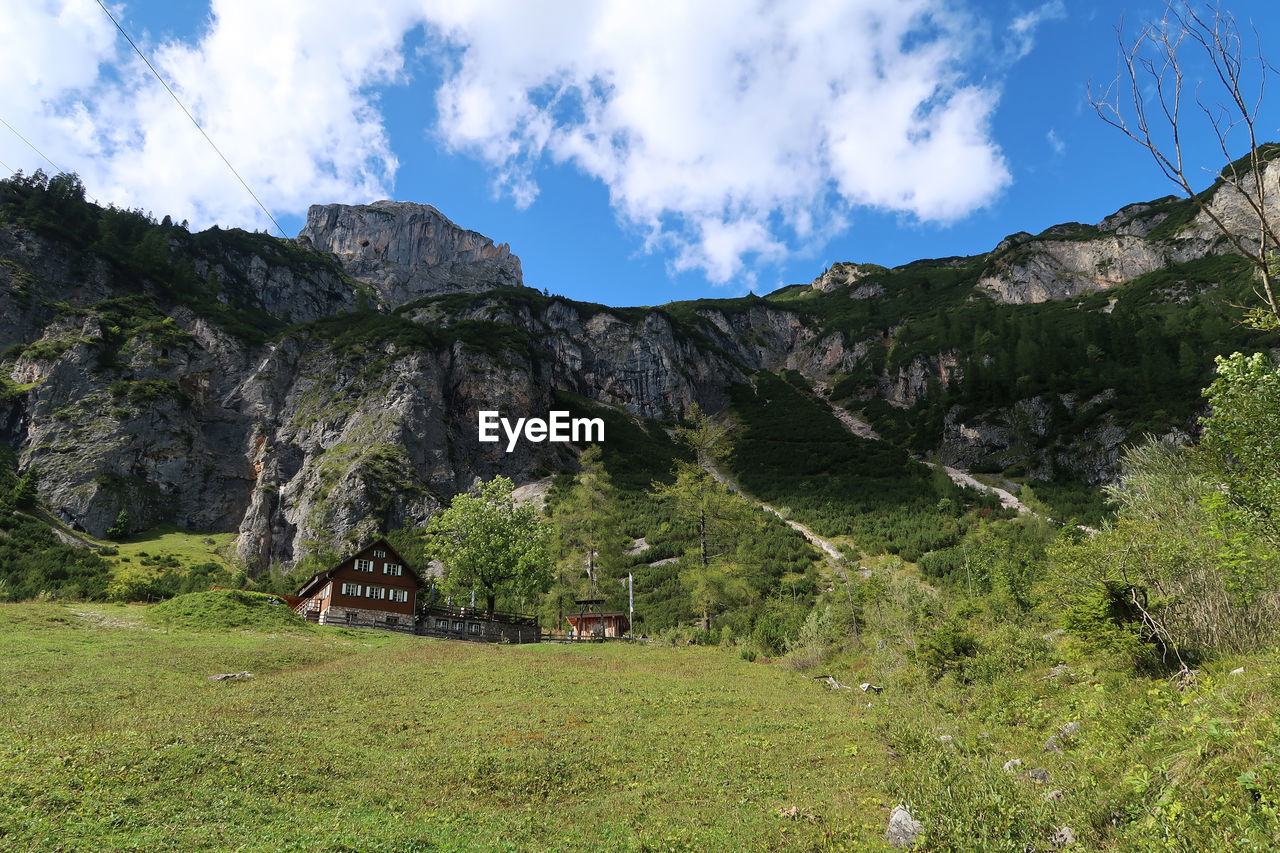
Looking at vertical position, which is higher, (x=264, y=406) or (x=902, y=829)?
(x=264, y=406)

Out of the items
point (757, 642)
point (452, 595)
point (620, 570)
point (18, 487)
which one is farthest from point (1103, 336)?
point (18, 487)

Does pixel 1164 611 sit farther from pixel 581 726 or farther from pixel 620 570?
pixel 620 570

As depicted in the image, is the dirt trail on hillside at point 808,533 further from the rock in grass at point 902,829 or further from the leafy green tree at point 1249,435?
the rock in grass at point 902,829

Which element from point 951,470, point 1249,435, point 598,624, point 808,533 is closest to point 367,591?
point 598,624

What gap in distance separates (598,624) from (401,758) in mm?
42007

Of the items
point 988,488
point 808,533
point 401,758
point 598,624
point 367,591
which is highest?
point 988,488

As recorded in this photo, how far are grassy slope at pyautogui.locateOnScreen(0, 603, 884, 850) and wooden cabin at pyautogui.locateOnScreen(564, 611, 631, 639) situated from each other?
1152 inches

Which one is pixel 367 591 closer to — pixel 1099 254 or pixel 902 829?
pixel 902 829

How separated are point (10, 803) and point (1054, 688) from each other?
19.3 meters

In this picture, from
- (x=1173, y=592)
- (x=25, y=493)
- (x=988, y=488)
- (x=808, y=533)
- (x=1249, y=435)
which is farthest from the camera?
(x=988, y=488)

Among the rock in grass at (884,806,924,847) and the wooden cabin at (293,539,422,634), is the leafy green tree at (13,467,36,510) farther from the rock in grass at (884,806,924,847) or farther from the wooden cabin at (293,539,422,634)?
the rock in grass at (884,806,924,847)

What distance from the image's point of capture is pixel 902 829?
8547 millimetres

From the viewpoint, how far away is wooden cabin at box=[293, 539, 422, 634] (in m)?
43.6

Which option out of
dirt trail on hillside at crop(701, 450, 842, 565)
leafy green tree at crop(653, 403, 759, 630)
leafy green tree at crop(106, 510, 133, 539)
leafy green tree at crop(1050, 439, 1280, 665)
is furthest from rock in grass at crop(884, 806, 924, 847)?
leafy green tree at crop(106, 510, 133, 539)
